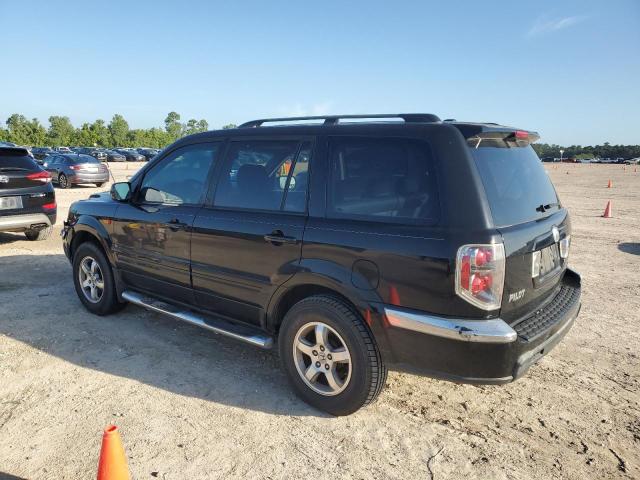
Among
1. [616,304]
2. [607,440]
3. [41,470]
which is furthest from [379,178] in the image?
[616,304]

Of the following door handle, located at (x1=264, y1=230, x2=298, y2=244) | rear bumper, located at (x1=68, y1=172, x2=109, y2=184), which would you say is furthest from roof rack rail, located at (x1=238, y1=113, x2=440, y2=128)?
rear bumper, located at (x1=68, y1=172, x2=109, y2=184)

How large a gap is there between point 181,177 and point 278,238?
144cm

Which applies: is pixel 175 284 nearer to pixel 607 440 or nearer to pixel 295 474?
pixel 295 474

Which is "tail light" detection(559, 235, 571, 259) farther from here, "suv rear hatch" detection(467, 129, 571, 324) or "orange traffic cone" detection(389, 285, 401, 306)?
"orange traffic cone" detection(389, 285, 401, 306)

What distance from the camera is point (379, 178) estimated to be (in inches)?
115

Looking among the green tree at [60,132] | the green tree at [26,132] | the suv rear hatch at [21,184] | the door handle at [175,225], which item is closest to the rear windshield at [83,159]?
the suv rear hatch at [21,184]

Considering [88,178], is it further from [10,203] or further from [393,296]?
[393,296]

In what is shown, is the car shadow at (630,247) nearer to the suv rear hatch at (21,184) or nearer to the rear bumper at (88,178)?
the suv rear hatch at (21,184)

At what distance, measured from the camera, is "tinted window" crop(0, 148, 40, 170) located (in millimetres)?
7574

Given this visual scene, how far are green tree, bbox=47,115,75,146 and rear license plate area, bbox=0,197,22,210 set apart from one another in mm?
97496

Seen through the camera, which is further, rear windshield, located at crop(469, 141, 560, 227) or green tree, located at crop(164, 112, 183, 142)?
green tree, located at crop(164, 112, 183, 142)

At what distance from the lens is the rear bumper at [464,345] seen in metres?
2.53

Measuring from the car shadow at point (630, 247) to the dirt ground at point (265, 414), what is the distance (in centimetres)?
426

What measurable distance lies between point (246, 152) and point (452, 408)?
8.06 feet
